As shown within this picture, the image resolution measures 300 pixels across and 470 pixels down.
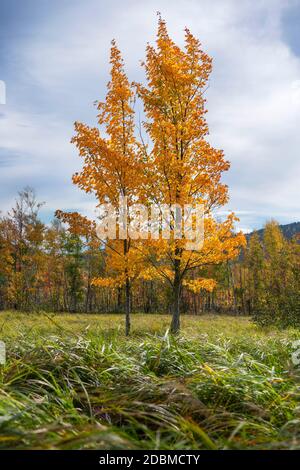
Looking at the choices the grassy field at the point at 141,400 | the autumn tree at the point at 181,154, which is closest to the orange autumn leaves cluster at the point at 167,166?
the autumn tree at the point at 181,154

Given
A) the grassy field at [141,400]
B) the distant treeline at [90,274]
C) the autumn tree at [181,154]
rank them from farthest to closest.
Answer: the distant treeline at [90,274]
the autumn tree at [181,154]
the grassy field at [141,400]

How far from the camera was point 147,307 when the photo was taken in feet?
140

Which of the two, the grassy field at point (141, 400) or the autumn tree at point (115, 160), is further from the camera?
the autumn tree at point (115, 160)

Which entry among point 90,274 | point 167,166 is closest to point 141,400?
point 167,166

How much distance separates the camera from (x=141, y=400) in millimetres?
3180

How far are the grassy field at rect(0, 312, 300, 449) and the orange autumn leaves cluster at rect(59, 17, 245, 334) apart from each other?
17.5 feet

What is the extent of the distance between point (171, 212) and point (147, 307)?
112 ft

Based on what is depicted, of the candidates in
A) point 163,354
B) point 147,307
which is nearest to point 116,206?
Result: point 163,354

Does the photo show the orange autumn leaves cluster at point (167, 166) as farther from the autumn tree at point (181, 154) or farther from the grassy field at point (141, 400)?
the grassy field at point (141, 400)

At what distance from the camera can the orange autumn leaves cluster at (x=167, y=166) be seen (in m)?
9.53

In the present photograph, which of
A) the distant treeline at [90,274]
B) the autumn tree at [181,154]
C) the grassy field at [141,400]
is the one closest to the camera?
the grassy field at [141,400]

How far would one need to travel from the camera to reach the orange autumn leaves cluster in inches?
375

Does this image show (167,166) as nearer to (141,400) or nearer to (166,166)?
(166,166)
